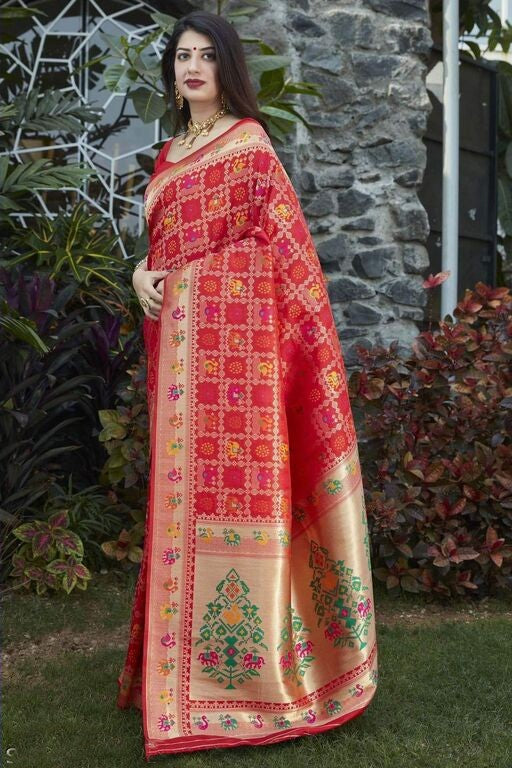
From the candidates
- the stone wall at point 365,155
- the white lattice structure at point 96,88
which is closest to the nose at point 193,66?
the stone wall at point 365,155

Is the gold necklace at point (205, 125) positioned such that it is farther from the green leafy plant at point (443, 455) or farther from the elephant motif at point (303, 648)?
the green leafy plant at point (443, 455)

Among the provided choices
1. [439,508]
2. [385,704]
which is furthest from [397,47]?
[385,704]

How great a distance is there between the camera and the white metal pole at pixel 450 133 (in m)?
5.16

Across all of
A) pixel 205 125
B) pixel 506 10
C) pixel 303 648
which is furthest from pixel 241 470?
pixel 506 10

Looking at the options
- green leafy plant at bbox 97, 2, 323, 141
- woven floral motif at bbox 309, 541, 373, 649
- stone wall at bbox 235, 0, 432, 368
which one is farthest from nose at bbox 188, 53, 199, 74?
stone wall at bbox 235, 0, 432, 368

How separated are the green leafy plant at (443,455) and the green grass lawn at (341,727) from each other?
0.19 meters

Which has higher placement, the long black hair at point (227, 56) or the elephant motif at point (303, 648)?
the long black hair at point (227, 56)

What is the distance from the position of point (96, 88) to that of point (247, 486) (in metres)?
3.37

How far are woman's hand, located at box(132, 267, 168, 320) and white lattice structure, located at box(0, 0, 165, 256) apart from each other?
2458 mm

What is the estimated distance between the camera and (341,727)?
239 cm

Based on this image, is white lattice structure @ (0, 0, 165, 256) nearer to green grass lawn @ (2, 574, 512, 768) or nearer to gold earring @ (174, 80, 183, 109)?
green grass lawn @ (2, 574, 512, 768)

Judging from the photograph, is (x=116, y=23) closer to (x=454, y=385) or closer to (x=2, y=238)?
(x=2, y=238)

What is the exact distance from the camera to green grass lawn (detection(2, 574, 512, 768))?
88.4 inches

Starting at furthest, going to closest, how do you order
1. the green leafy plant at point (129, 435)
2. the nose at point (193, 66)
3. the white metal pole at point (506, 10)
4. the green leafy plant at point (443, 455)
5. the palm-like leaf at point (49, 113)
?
1. the white metal pole at point (506, 10)
2. the palm-like leaf at point (49, 113)
3. the green leafy plant at point (129, 435)
4. the green leafy plant at point (443, 455)
5. the nose at point (193, 66)
